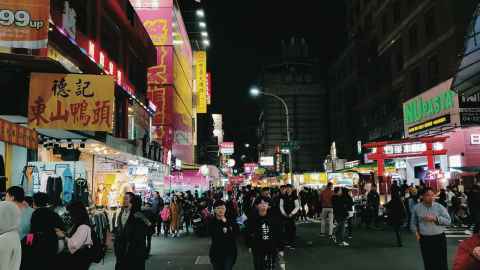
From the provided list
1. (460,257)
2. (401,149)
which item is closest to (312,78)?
(401,149)

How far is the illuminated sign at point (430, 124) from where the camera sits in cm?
2431

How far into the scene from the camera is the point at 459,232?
18.4m

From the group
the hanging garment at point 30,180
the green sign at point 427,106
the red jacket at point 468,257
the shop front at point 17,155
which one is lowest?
the red jacket at point 468,257

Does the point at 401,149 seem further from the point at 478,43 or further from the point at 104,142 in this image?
the point at 478,43

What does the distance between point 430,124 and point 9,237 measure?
24652mm

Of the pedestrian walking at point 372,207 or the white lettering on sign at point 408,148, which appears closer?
the pedestrian walking at point 372,207

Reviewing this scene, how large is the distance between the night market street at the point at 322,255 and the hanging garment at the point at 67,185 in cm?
198

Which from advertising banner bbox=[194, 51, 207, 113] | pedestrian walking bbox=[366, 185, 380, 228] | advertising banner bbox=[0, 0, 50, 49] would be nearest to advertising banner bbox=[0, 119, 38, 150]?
advertising banner bbox=[0, 0, 50, 49]

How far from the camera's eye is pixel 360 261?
11.9 m

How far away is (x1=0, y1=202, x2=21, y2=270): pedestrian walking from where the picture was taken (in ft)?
18.5

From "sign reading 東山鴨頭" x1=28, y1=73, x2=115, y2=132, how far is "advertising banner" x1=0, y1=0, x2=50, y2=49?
129cm

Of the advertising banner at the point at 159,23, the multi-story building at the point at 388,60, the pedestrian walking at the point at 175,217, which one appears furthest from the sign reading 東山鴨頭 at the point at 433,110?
the advertising banner at the point at 159,23

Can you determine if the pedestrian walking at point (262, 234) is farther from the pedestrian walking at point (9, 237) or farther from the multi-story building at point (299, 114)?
the multi-story building at point (299, 114)

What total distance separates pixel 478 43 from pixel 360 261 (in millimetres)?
6072
